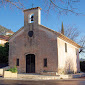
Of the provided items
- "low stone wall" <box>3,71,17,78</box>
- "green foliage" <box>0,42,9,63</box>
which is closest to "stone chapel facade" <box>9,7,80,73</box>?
"low stone wall" <box>3,71,17,78</box>

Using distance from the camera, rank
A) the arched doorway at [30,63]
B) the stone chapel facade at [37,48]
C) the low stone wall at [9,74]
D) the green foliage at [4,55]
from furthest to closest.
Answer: the green foliage at [4,55]
the arched doorway at [30,63]
the stone chapel facade at [37,48]
the low stone wall at [9,74]

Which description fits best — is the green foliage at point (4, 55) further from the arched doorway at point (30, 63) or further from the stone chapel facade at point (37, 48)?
the arched doorway at point (30, 63)

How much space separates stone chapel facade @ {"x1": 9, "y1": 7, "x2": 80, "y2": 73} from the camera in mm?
17875

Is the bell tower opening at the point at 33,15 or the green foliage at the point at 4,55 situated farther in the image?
the green foliage at the point at 4,55

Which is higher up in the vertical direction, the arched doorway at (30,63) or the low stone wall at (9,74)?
the arched doorway at (30,63)

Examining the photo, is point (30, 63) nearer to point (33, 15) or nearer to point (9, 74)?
point (9, 74)

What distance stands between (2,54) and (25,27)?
8454 millimetres

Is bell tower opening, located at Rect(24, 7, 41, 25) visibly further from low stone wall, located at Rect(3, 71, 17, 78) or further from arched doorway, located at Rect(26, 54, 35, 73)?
low stone wall, located at Rect(3, 71, 17, 78)

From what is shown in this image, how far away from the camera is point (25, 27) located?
787 inches

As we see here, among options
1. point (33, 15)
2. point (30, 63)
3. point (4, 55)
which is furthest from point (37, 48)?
point (4, 55)

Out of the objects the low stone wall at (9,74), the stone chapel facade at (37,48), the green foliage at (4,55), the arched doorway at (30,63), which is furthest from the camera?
the green foliage at (4,55)

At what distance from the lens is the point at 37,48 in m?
18.7

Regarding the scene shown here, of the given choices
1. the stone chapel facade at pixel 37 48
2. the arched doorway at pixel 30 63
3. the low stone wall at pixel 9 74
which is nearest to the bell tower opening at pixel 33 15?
the stone chapel facade at pixel 37 48

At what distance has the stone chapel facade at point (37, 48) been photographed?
17.9m
